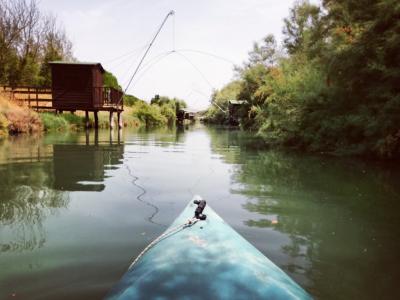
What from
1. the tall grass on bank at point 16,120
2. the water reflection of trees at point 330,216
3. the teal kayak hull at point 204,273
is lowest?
the water reflection of trees at point 330,216

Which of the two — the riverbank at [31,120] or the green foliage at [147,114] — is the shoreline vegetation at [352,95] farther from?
the green foliage at [147,114]

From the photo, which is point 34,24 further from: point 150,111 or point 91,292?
point 91,292

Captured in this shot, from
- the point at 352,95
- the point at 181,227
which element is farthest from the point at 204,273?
the point at 352,95

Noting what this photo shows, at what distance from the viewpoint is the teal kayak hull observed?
6.88 feet

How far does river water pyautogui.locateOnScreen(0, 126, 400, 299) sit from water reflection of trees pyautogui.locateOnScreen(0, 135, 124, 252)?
22 millimetres

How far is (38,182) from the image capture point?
7527 mm

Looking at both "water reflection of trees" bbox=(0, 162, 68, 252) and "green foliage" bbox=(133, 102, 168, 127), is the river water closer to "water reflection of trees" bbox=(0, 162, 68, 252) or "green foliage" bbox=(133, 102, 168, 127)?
"water reflection of trees" bbox=(0, 162, 68, 252)

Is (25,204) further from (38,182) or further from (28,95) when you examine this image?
(28,95)

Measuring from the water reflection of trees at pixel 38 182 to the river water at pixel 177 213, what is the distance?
22 millimetres

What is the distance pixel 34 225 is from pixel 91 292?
2096 millimetres

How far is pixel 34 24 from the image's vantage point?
3672cm

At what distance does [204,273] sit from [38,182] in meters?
6.13

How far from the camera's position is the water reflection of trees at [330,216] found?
3.73 m

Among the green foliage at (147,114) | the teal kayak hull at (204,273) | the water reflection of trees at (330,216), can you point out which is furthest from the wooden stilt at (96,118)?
the teal kayak hull at (204,273)
